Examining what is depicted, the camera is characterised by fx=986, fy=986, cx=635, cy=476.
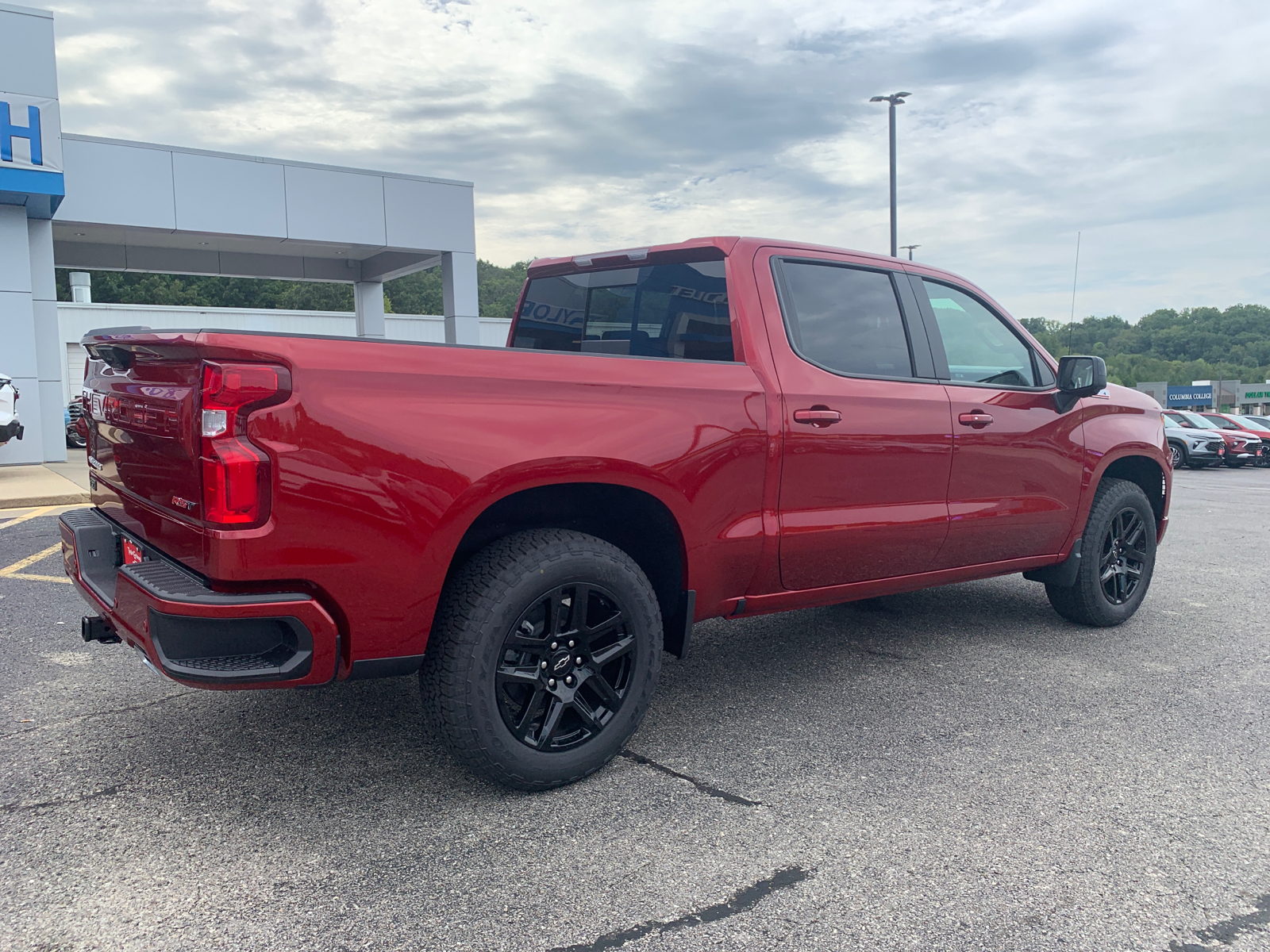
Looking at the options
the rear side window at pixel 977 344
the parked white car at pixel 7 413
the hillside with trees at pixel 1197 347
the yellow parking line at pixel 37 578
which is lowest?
the yellow parking line at pixel 37 578

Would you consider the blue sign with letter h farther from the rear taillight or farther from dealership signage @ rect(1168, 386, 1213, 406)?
dealership signage @ rect(1168, 386, 1213, 406)

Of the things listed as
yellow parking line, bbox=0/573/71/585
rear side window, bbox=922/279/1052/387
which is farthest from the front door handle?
yellow parking line, bbox=0/573/71/585

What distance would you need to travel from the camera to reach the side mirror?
4.82m

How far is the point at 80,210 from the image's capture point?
17469 mm

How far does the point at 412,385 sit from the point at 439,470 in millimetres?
256

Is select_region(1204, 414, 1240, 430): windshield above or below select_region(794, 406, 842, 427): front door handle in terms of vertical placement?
→ below

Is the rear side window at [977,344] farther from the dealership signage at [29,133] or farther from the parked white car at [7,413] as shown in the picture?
the dealership signage at [29,133]

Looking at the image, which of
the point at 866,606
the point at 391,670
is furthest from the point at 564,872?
the point at 866,606

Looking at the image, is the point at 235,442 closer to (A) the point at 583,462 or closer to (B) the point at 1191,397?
(A) the point at 583,462

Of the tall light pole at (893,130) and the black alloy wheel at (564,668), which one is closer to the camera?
the black alloy wheel at (564,668)

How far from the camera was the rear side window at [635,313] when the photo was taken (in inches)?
155

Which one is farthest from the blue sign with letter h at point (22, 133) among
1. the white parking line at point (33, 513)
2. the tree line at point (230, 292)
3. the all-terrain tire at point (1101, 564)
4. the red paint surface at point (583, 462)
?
the tree line at point (230, 292)

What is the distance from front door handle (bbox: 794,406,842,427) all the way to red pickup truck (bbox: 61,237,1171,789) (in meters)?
0.01

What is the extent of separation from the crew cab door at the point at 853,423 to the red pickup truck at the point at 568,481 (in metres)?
0.01
